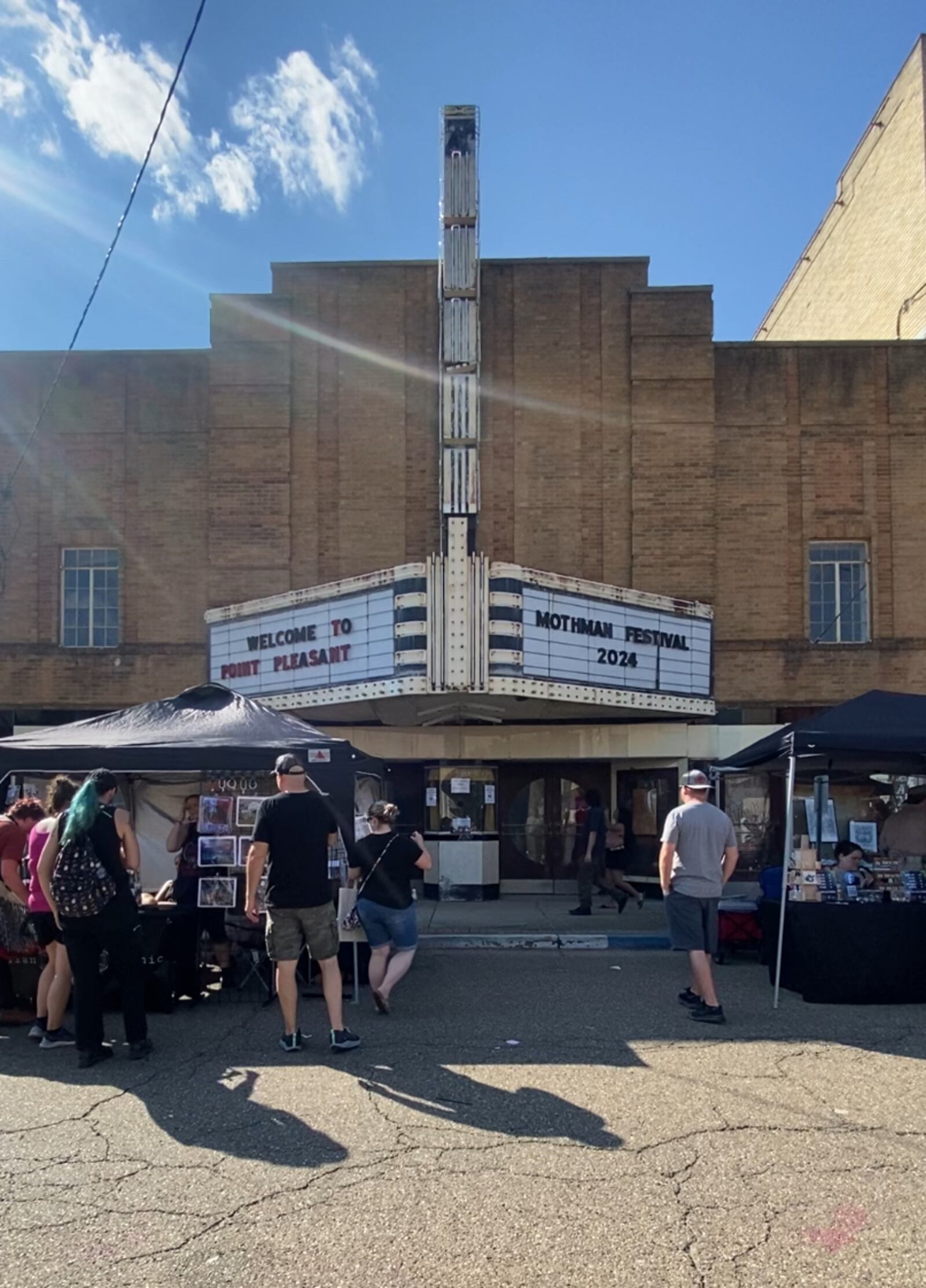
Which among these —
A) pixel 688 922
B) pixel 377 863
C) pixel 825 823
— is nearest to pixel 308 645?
pixel 377 863

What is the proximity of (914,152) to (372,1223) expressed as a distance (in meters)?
19.9

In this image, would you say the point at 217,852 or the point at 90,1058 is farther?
the point at 217,852

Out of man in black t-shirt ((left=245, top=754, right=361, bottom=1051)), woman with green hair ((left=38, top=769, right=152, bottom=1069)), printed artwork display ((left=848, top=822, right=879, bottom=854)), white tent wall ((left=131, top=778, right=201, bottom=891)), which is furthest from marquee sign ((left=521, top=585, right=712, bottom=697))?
woman with green hair ((left=38, top=769, right=152, bottom=1069))

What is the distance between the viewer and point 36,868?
Answer: 24.3 feet

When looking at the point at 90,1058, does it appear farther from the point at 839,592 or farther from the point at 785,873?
the point at 839,592

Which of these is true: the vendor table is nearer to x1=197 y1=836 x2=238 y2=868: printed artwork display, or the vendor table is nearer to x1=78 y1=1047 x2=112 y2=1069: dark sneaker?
x1=197 y1=836 x2=238 y2=868: printed artwork display

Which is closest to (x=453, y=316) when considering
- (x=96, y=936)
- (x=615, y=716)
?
(x=615, y=716)

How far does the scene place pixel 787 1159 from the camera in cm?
511

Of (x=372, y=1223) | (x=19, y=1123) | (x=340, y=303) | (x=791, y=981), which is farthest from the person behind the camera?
(x=340, y=303)

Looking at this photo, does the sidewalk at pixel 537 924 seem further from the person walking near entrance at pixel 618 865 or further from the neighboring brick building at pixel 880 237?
the neighboring brick building at pixel 880 237

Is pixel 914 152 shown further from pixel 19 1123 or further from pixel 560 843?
pixel 19 1123

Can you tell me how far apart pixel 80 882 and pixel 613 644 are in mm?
8991

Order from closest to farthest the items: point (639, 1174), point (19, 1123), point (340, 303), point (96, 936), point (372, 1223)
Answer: point (372, 1223) → point (639, 1174) → point (19, 1123) → point (96, 936) → point (340, 303)

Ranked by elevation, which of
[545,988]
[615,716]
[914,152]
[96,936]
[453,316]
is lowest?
[545,988]
